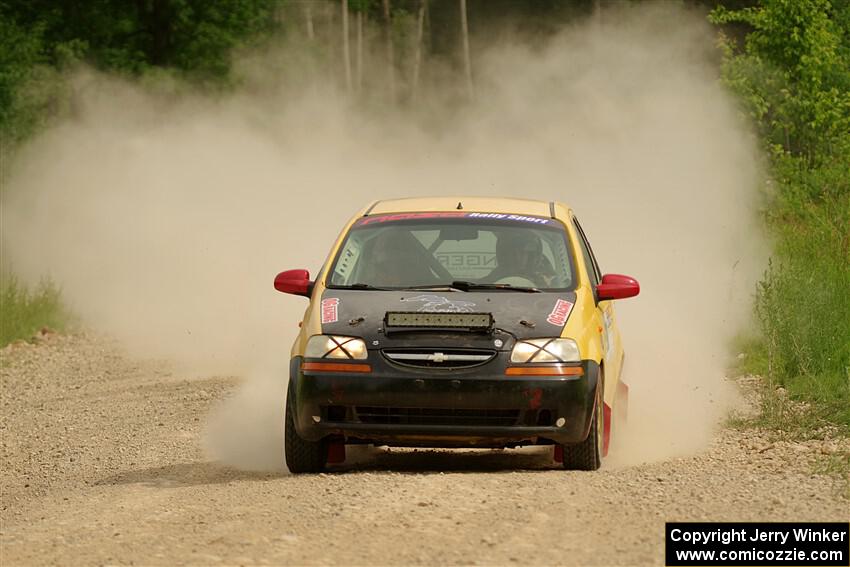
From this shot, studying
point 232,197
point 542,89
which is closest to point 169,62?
point 542,89

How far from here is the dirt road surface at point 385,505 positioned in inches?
311

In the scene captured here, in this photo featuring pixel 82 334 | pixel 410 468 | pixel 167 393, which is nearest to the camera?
pixel 410 468

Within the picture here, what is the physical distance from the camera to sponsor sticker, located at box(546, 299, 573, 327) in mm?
10008

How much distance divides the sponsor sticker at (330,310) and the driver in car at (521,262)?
3.57 ft

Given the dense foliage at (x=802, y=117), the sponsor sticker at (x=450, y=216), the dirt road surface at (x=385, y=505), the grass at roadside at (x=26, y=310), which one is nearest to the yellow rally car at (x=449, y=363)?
the dirt road surface at (x=385, y=505)

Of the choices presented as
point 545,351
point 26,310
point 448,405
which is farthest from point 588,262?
point 26,310

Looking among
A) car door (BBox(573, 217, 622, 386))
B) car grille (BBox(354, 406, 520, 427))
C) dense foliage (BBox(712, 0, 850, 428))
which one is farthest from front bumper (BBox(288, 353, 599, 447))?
dense foliage (BBox(712, 0, 850, 428))

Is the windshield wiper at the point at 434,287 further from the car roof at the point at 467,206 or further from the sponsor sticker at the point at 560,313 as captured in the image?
the car roof at the point at 467,206

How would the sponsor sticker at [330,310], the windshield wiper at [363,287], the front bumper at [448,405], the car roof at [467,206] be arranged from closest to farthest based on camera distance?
1. the front bumper at [448,405]
2. the sponsor sticker at [330,310]
3. the windshield wiper at [363,287]
4. the car roof at [467,206]

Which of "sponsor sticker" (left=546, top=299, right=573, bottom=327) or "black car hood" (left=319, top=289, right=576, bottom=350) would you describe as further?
"sponsor sticker" (left=546, top=299, right=573, bottom=327)

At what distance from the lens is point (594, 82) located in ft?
100

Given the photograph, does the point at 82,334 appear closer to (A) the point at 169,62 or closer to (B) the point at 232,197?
(B) the point at 232,197

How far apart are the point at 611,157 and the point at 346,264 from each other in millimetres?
17204

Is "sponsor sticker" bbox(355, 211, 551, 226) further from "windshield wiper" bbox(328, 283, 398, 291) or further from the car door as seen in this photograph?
"windshield wiper" bbox(328, 283, 398, 291)
